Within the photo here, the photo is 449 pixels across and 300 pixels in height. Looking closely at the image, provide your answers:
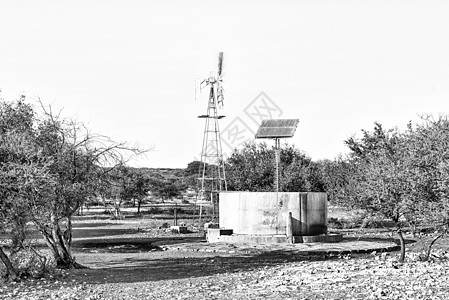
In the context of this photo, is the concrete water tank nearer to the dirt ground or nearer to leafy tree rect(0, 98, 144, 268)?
the dirt ground

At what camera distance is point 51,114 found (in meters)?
27.4

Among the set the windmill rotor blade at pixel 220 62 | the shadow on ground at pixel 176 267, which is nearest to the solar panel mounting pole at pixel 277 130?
the windmill rotor blade at pixel 220 62

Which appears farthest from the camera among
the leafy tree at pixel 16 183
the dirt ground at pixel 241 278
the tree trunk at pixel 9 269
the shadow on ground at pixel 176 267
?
the shadow on ground at pixel 176 267

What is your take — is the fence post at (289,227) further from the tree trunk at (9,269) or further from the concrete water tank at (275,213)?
the tree trunk at (9,269)

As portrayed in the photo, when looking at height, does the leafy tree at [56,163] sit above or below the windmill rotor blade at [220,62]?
below

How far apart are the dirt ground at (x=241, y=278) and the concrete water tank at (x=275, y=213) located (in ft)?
19.7

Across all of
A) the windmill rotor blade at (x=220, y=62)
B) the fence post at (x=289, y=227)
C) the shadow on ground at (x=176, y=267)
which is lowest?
the shadow on ground at (x=176, y=267)

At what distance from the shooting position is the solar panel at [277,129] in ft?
139

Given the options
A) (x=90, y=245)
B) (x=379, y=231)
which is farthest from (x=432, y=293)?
(x=379, y=231)

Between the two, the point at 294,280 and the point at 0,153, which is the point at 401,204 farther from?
the point at 0,153

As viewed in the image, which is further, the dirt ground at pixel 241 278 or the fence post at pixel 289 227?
the fence post at pixel 289 227

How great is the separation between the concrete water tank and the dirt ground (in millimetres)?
6019

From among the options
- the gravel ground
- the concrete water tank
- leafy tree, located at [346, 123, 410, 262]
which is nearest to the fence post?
the concrete water tank

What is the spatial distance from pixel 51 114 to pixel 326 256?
13415mm
